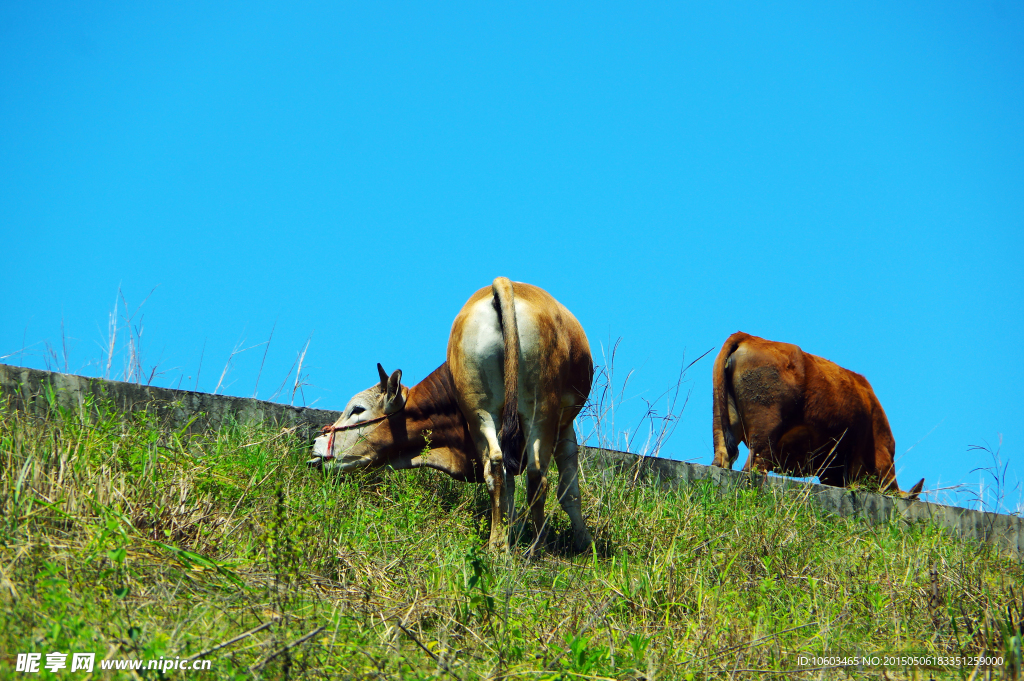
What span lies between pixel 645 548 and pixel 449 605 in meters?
2.15

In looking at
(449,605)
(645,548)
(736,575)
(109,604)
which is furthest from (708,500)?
(109,604)

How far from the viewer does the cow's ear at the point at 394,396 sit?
6.29 metres

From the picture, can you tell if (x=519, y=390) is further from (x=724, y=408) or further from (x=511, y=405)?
(x=724, y=408)

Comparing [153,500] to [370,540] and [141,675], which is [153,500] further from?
[141,675]

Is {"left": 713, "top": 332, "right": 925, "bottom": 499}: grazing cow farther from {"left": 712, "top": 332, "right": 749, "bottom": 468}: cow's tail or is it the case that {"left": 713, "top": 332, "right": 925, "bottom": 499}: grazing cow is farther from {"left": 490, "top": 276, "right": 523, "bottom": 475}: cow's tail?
{"left": 490, "top": 276, "right": 523, "bottom": 475}: cow's tail

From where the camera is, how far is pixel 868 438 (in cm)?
947

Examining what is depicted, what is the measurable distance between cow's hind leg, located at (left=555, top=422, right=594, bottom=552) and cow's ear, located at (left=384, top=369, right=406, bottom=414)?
143 cm

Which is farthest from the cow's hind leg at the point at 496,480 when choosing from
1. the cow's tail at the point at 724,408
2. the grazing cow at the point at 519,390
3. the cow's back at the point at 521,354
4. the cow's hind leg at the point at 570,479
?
the cow's tail at the point at 724,408

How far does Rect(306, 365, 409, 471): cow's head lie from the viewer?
602 centimetres

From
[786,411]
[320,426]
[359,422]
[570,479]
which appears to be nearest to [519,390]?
[570,479]

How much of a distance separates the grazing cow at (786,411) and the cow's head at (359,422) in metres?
3.89

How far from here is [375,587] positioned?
3.63 m

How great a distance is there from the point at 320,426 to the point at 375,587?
311 centimetres

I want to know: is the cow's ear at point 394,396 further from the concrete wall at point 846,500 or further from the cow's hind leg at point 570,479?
the concrete wall at point 846,500
